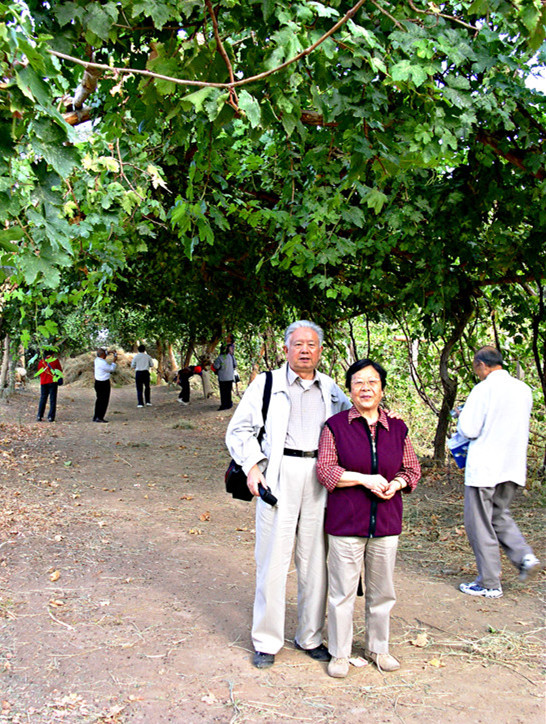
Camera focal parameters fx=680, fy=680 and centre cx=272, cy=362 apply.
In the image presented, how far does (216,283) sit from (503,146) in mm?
7824

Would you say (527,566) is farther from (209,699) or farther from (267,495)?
(209,699)

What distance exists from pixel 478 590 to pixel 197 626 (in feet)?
6.66

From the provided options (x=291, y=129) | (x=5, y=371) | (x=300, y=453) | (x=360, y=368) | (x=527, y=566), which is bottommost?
(x=527, y=566)

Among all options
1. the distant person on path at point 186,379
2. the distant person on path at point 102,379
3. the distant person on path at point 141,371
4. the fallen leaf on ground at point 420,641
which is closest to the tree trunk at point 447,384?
the fallen leaf on ground at point 420,641

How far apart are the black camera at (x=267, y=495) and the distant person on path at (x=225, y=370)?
13156 mm

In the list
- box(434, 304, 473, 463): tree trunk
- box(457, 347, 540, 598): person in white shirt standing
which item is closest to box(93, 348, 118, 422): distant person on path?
box(434, 304, 473, 463): tree trunk

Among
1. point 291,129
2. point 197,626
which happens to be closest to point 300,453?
point 197,626

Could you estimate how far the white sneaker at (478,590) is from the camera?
475 cm

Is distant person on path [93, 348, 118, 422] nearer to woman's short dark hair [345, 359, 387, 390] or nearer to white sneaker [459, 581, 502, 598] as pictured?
white sneaker [459, 581, 502, 598]

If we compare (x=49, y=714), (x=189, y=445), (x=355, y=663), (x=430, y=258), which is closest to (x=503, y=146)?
(x=430, y=258)

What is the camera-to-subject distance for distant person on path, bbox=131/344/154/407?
19.1 metres

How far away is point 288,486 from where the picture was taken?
360 cm

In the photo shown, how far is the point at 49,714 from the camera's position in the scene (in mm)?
3082

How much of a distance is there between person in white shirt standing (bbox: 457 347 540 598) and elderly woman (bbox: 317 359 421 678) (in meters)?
1.40
